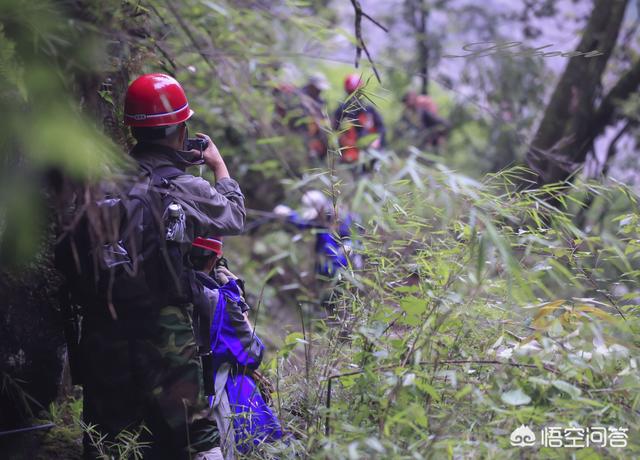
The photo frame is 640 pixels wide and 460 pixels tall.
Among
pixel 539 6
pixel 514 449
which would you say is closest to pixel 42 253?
pixel 514 449

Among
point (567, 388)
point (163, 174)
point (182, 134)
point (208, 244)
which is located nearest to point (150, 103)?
point (182, 134)

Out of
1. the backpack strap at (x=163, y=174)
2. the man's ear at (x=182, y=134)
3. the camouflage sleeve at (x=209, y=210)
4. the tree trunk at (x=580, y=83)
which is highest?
the man's ear at (x=182, y=134)

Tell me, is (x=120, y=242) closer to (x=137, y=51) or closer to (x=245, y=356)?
(x=245, y=356)

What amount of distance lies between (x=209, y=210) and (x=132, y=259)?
1.33 ft

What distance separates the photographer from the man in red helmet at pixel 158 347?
3.04m

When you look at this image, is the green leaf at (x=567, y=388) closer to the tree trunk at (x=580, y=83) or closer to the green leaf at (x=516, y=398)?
the green leaf at (x=516, y=398)

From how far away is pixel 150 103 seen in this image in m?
3.12

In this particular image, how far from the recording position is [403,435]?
259 centimetres

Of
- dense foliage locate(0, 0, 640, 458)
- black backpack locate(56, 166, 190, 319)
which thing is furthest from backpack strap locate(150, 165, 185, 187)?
dense foliage locate(0, 0, 640, 458)

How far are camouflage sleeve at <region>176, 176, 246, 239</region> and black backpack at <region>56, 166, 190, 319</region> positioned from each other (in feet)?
0.31

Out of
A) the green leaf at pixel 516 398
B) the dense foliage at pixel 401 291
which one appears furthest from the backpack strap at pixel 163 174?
the green leaf at pixel 516 398

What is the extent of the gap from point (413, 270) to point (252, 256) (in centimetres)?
523

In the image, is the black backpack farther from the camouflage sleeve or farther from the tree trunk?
the tree trunk

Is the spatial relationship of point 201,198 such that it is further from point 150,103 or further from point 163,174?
point 150,103
